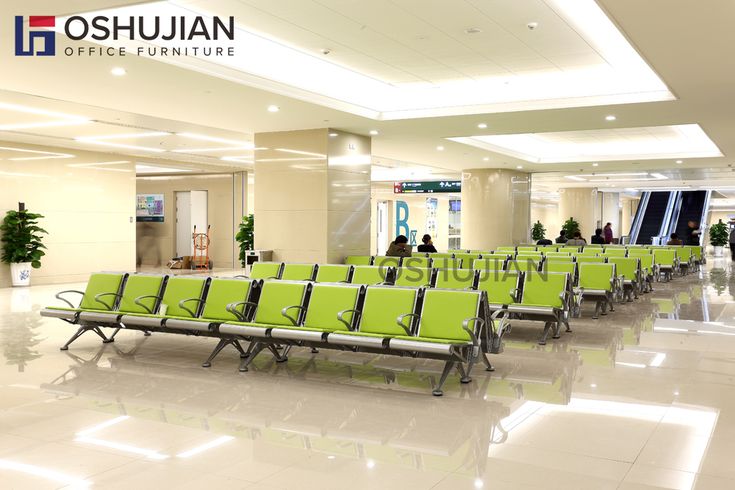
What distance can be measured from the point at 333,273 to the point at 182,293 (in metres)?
2.45

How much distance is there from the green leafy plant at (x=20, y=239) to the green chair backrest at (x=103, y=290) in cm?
900

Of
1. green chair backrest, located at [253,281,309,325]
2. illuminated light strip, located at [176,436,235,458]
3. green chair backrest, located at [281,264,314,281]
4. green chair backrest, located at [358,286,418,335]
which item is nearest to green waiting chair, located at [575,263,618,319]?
green chair backrest, located at [281,264,314,281]

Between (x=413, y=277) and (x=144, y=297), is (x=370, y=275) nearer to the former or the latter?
(x=413, y=277)

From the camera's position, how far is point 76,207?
57.5 feet

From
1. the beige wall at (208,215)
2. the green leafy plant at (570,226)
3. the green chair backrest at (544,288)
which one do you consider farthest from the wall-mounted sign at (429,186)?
the green chair backrest at (544,288)

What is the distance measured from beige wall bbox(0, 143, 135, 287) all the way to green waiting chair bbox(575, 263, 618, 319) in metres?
12.9

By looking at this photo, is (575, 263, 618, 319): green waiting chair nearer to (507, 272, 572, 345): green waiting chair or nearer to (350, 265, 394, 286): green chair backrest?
(507, 272, 572, 345): green waiting chair

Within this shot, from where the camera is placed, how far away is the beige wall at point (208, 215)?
22953mm

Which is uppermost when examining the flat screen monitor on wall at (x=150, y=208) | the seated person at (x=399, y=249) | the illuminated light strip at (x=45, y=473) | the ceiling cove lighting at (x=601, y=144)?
the ceiling cove lighting at (x=601, y=144)

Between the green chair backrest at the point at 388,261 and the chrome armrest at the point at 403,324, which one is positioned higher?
the green chair backrest at the point at 388,261

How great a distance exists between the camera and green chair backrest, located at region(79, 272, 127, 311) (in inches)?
300

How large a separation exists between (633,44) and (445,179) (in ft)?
66.8

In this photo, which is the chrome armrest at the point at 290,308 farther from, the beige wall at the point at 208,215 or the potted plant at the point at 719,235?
the potted plant at the point at 719,235

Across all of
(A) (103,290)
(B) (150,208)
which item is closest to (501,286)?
(A) (103,290)
